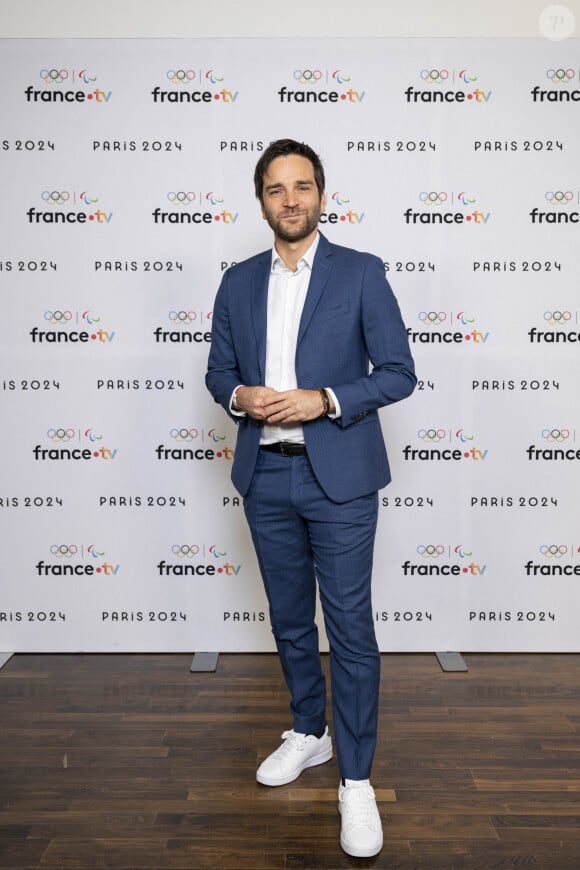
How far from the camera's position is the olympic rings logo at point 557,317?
125 inches

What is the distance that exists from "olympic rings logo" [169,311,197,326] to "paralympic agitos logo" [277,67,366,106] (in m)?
0.92

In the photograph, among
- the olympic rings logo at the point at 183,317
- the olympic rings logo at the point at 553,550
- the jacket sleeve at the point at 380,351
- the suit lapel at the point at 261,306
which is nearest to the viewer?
the jacket sleeve at the point at 380,351

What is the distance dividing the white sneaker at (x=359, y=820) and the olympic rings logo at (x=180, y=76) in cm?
261

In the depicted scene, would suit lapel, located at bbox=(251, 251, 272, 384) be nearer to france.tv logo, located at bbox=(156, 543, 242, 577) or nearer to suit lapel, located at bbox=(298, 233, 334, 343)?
suit lapel, located at bbox=(298, 233, 334, 343)

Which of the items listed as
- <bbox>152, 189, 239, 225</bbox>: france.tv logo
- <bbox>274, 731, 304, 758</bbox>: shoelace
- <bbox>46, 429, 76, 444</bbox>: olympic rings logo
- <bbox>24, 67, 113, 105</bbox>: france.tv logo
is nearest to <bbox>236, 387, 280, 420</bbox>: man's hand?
<bbox>274, 731, 304, 758</bbox>: shoelace

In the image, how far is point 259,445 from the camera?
7.23 ft

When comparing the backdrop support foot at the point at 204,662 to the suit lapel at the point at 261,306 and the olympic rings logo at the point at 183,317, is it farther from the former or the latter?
the suit lapel at the point at 261,306

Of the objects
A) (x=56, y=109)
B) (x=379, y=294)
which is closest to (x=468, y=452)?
(x=379, y=294)

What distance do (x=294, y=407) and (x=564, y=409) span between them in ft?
5.38

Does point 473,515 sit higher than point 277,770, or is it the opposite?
point 473,515

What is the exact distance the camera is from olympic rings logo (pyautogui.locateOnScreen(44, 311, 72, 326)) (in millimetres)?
3211

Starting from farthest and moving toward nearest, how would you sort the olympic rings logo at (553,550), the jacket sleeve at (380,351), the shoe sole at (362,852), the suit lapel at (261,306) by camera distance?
1. the olympic rings logo at (553,550)
2. the suit lapel at (261,306)
3. the jacket sleeve at (380,351)
4. the shoe sole at (362,852)

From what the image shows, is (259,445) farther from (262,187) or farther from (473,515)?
(473,515)

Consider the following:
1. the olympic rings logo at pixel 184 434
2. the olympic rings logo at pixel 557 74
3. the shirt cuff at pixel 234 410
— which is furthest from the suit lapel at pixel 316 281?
the olympic rings logo at pixel 557 74
